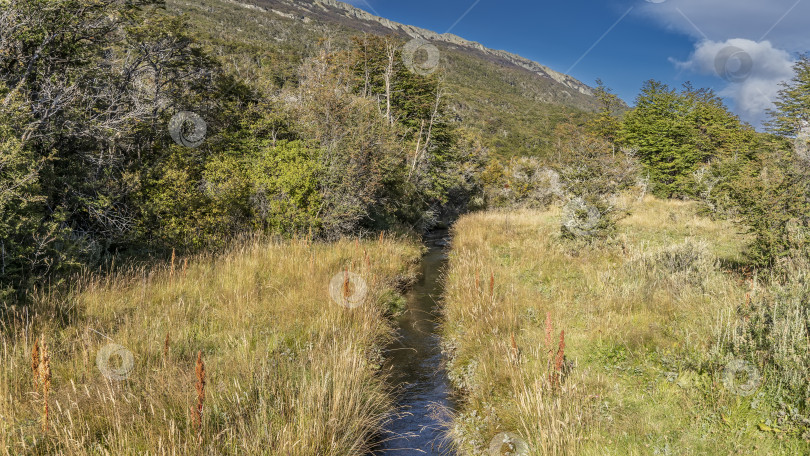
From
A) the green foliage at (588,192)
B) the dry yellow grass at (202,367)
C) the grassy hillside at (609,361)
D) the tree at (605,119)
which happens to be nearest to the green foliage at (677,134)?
the tree at (605,119)

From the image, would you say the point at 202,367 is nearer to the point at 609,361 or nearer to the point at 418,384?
the point at 418,384

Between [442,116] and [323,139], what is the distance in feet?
55.3

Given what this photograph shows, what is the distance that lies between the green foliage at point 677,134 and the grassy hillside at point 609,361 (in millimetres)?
24668

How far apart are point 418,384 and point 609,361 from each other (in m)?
2.65

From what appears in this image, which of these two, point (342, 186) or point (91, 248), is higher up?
point (342, 186)

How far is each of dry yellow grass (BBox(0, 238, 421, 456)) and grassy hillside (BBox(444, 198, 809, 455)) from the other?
1463 mm

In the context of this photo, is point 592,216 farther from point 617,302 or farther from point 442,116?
point 442,116

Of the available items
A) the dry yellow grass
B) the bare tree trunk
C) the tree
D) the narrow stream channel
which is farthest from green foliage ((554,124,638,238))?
the tree

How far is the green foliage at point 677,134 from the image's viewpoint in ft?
99.2

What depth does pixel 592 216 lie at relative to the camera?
10.7 metres

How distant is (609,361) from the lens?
4.70 metres

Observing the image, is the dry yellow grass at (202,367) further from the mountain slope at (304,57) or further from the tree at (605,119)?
the mountain slope at (304,57)

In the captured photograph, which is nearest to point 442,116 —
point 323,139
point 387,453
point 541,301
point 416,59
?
point 416,59

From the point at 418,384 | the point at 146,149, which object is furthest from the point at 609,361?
the point at 146,149
